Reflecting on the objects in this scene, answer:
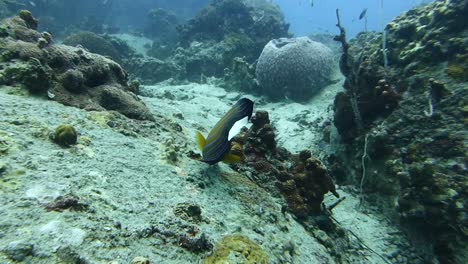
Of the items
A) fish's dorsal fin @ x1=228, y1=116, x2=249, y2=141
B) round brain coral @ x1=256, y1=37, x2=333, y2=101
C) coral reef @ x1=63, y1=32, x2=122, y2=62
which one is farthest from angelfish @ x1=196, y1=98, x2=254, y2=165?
coral reef @ x1=63, y1=32, x2=122, y2=62

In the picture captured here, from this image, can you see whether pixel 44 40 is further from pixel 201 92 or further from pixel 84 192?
pixel 201 92

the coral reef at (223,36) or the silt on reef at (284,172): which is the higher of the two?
the coral reef at (223,36)

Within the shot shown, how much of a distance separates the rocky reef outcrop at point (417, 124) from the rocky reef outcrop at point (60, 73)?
10.8 feet

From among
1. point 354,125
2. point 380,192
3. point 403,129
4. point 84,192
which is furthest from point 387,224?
point 84,192

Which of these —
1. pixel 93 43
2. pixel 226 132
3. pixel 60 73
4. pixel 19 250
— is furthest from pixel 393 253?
pixel 93 43

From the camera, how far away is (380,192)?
400 cm

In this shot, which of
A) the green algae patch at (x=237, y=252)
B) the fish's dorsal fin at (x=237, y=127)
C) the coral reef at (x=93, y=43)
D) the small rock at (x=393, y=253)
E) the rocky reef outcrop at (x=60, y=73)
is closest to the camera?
the green algae patch at (x=237, y=252)

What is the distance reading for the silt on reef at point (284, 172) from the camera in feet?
10.6

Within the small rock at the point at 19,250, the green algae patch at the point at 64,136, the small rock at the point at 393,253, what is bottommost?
the small rock at the point at 393,253

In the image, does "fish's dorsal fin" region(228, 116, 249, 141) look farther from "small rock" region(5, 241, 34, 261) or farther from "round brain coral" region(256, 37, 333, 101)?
"round brain coral" region(256, 37, 333, 101)

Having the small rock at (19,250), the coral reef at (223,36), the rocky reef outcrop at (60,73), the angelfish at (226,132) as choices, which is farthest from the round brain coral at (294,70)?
the small rock at (19,250)

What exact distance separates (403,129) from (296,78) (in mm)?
4816

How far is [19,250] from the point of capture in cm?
132

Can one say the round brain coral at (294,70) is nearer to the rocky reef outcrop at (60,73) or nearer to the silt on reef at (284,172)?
the silt on reef at (284,172)
